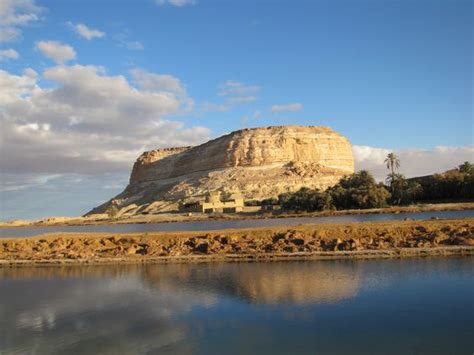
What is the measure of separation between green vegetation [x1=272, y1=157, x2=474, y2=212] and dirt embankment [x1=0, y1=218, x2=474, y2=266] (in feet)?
138

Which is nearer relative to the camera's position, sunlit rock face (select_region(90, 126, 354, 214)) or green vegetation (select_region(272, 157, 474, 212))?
green vegetation (select_region(272, 157, 474, 212))

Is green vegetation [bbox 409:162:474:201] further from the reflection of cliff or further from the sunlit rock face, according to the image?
the reflection of cliff

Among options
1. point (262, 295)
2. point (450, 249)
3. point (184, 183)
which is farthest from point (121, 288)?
point (184, 183)

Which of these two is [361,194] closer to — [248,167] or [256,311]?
[256,311]

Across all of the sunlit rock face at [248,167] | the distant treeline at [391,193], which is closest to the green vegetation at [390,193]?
the distant treeline at [391,193]

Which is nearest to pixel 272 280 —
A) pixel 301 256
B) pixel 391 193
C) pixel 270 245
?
pixel 301 256

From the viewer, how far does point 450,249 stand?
1955cm

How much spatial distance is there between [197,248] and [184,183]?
103 metres

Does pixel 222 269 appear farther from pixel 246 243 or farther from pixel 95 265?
pixel 95 265

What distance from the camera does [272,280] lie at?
16.2 metres

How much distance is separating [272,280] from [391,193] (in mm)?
56981

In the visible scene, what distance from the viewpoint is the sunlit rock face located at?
111000 mm

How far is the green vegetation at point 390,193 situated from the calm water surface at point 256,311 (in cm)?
4901

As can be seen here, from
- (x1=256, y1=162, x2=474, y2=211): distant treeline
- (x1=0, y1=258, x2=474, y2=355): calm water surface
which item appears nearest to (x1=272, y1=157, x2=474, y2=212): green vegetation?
(x1=256, y1=162, x2=474, y2=211): distant treeline
